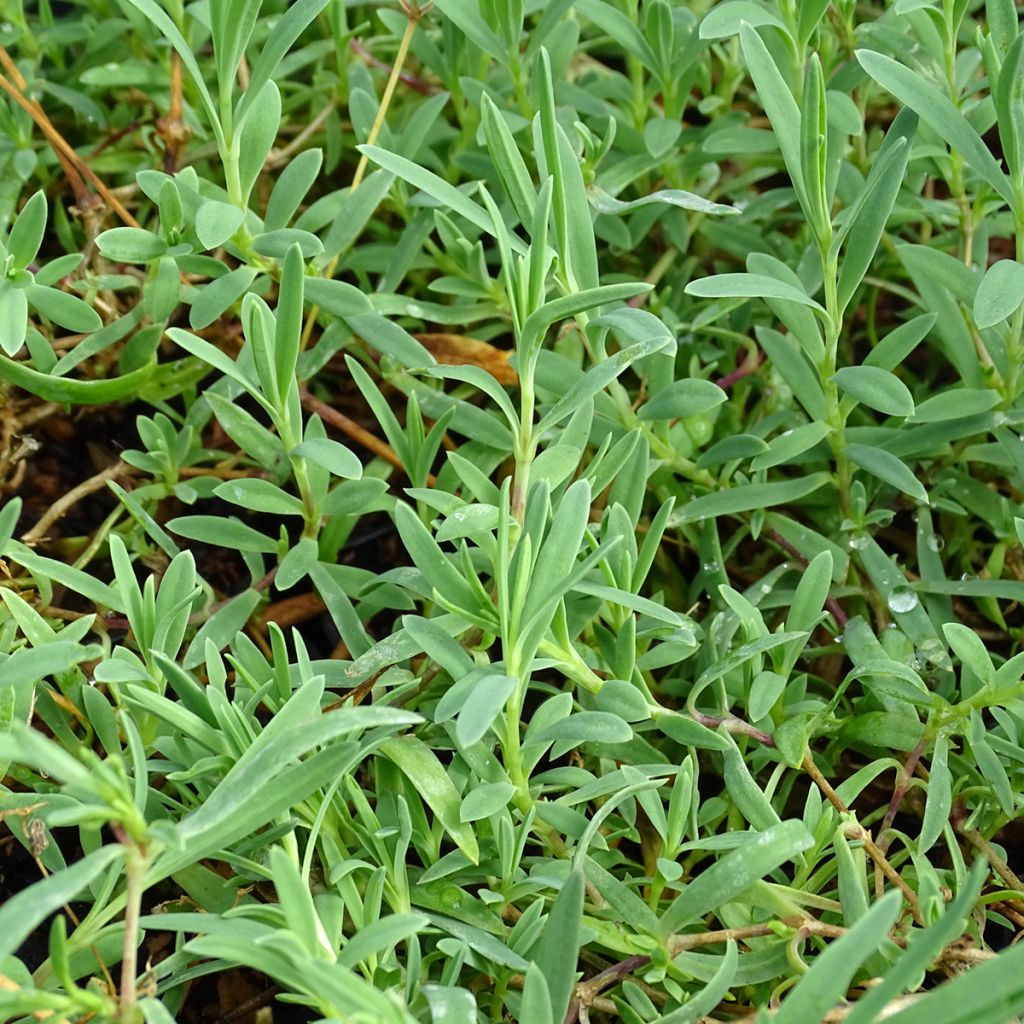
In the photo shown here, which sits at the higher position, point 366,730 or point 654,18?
point 654,18

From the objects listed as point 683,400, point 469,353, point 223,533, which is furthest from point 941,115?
point 223,533

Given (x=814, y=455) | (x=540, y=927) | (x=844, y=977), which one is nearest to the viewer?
(x=844, y=977)

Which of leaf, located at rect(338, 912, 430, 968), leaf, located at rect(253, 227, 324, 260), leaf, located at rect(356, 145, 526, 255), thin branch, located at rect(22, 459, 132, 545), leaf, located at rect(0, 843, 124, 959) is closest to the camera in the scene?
leaf, located at rect(0, 843, 124, 959)

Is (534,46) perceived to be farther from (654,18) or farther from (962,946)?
(962,946)

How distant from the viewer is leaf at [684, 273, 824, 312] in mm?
974

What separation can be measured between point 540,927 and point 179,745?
32 centimetres

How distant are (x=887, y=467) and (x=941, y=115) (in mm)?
313

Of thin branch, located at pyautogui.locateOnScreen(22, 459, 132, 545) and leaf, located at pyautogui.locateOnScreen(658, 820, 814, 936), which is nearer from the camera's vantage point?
leaf, located at pyautogui.locateOnScreen(658, 820, 814, 936)

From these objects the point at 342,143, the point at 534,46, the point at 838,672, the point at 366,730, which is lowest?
the point at 838,672

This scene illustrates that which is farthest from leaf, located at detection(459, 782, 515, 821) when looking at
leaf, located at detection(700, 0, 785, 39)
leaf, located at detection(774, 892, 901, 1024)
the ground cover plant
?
leaf, located at detection(700, 0, 785, 39)

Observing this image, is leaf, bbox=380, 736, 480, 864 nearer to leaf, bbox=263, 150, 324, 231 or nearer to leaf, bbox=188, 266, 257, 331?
leaf, bbox=188, 266, 257, 331

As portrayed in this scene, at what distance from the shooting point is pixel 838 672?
4.02 feet

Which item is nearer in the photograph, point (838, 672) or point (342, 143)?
point (838, 672)

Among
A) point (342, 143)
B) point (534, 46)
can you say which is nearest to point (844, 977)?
point (534, 46)
